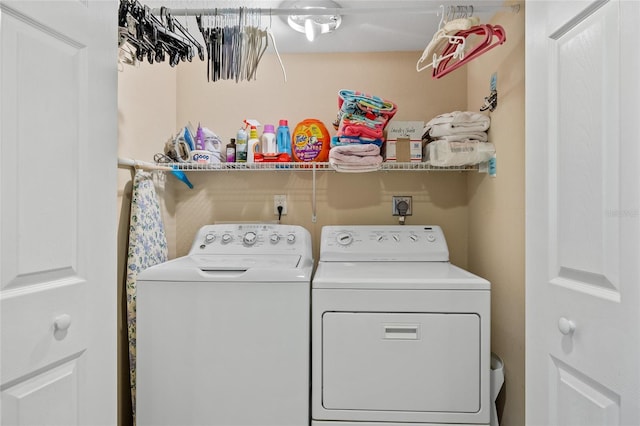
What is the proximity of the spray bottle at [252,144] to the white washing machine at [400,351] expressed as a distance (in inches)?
38.1

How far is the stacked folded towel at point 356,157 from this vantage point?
71.8 inches

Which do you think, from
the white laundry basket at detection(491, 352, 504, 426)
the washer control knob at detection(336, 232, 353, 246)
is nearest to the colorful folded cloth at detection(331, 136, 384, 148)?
the washer control knob at detection(336, 232, 353, 246)

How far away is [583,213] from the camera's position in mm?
762

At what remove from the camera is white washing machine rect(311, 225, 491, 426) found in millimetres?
1406

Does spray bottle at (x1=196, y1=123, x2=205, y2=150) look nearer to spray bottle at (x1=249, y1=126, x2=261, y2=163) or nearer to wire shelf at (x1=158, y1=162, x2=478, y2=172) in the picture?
wire shelf at (x1=158, y1=162, x2=478, y2=172)

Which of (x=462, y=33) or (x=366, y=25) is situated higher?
(x=366, y=25)

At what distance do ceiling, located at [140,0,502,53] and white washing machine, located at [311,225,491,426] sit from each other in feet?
4.16

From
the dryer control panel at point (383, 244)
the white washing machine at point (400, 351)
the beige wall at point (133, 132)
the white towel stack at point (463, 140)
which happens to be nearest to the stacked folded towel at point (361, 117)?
the white towel stack at point (463, 140)

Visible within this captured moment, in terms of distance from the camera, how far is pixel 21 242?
2.27 feet

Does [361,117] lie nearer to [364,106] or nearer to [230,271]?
[364,106]

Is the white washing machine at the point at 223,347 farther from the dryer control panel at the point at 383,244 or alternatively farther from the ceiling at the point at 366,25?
the ceiling at the point at 366,25

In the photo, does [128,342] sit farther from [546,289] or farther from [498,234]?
[498,234]

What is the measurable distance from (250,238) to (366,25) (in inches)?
55.7

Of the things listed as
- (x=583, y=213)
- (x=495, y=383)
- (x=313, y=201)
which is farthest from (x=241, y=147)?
(x=495, y=383)
